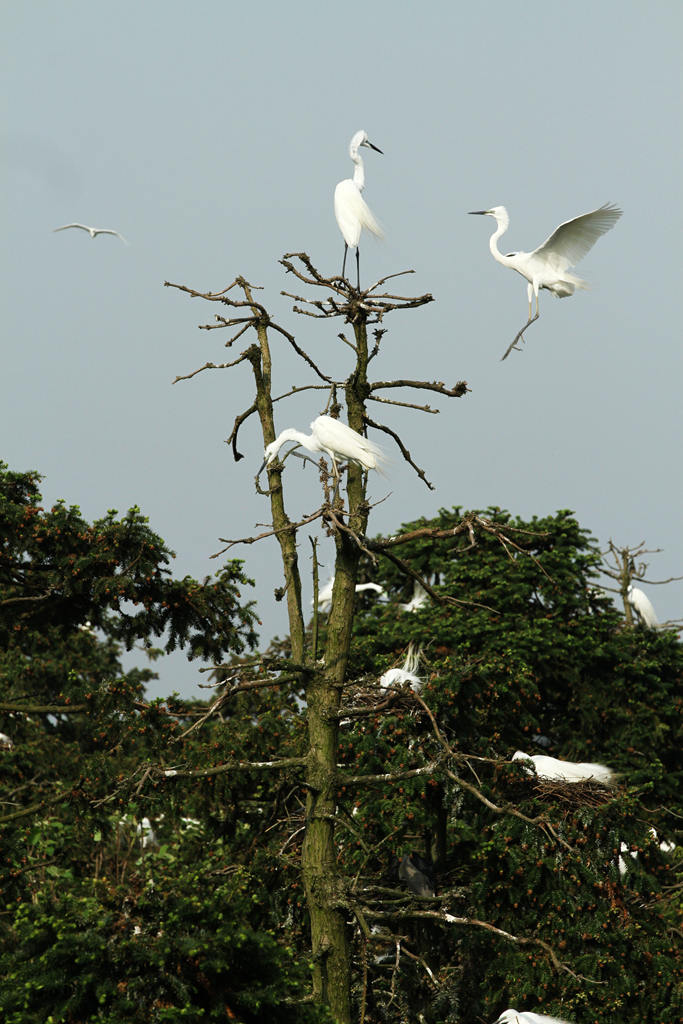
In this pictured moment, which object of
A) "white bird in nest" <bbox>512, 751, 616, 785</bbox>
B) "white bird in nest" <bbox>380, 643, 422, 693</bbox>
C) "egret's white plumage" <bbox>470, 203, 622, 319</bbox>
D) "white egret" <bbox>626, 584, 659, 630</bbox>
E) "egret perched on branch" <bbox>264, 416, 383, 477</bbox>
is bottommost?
"white bird in nest" <bbox>512, 751, 616, 785</bbox>

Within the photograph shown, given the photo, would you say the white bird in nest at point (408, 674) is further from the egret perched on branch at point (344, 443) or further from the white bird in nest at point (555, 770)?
the egret perched on branch at point (344, 443)

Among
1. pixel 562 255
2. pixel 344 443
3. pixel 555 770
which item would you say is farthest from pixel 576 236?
pixel 555 770

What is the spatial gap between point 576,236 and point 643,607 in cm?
894

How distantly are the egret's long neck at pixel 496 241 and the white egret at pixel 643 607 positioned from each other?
7911 millimetres

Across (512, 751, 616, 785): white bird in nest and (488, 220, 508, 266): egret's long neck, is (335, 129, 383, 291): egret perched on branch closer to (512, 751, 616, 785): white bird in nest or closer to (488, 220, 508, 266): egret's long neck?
(488, 220, 508, 266): egret's long neck

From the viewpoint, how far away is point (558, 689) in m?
15.7

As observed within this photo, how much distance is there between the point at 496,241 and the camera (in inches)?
445

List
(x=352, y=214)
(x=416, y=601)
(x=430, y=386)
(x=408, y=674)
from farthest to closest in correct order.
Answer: (x=416, y=601)
(x=408, y=674)
(x=352, y=214)
(x=430, y=386)

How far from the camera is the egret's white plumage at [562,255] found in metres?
9.60

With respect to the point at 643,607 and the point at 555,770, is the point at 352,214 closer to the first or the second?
the point at 555,770

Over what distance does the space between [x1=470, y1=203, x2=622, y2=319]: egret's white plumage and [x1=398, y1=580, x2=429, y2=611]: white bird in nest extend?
6920mm

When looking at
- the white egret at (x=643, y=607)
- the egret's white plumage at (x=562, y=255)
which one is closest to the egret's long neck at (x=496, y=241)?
the egret's white plumage at (x=562, y=255)

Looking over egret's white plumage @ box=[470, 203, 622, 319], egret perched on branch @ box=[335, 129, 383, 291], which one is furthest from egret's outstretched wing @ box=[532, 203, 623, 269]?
egret perched on branch @ box=[335, 129, 383, 291]

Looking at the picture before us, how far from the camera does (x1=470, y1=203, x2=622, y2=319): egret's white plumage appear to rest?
378 inches
